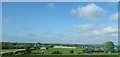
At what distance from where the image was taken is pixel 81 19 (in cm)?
364

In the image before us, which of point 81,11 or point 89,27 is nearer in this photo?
point 81,11

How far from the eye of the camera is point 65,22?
372 centimetres

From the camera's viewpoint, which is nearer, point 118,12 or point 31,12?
point 118,12

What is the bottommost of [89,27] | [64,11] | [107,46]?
[107,46]

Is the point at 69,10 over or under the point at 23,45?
over

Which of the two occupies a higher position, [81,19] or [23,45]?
[81,19]

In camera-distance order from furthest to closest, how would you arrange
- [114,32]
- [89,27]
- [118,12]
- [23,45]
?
1. [89,27]
2. [23,45]
3. [114,32]
4. [118,12]

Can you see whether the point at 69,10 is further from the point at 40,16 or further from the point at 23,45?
the point at 23,45

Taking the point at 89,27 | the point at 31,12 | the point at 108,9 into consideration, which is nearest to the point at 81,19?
the point at 89,27

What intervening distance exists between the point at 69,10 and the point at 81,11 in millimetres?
435

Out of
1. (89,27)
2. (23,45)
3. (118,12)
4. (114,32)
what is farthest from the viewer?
(89,27)

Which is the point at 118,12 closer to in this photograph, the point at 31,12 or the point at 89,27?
the point at 89,27

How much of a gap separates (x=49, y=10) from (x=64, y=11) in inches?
8.7

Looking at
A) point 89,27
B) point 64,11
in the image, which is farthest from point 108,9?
point 64,11
